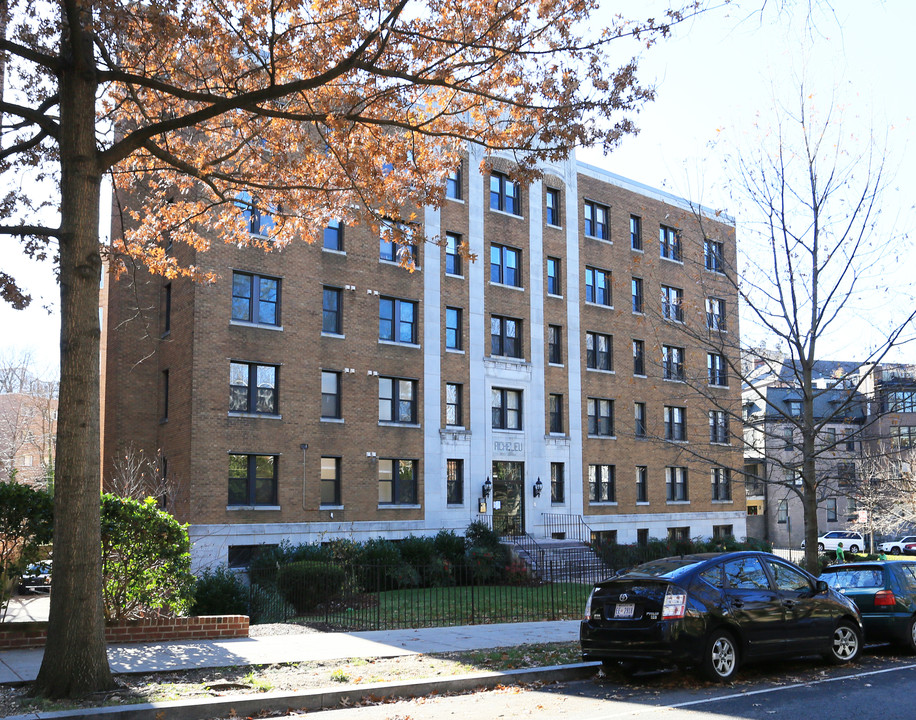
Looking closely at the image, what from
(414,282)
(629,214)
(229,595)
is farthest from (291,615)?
(629,214)

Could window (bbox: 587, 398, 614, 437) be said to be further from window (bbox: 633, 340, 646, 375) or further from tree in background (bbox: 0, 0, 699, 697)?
tree in background (bbox: 0, 0, 699, 697)

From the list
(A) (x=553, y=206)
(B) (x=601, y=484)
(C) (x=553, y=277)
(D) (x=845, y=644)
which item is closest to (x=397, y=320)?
(C) (x=553, y=277)

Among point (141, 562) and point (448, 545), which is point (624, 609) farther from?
point (448, 545)

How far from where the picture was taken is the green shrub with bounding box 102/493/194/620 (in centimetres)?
1273

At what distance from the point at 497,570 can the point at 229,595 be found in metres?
9.94

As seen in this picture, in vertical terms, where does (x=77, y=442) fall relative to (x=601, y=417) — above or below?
below

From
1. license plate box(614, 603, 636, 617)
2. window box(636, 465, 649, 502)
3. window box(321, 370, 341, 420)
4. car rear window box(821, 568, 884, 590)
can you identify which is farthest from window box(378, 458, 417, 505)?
license plate box(614, 603, 636, 617)

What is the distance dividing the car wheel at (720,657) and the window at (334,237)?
74.1 ft

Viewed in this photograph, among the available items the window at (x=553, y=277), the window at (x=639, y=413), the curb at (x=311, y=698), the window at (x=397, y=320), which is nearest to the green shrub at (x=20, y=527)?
the curb at (x=311, y=698)

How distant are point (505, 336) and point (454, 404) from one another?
3.96 meters

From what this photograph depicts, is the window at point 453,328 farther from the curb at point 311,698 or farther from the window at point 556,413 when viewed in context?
the curb at point 311,698

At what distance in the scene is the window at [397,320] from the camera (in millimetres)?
31734

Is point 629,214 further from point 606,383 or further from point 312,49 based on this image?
point 312,49

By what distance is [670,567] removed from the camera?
11.1m
